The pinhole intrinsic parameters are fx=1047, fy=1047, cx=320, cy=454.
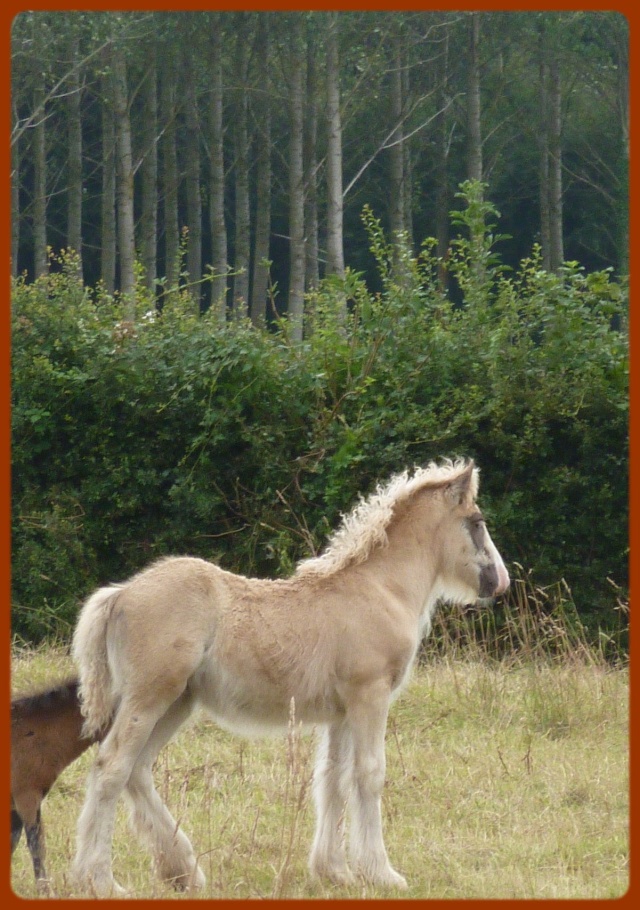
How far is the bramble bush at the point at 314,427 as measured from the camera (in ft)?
32.7

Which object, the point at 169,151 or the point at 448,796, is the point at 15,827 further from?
the point at 169,151

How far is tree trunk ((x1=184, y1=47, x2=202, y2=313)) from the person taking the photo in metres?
30.3

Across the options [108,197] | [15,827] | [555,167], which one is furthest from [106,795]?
[555,167]

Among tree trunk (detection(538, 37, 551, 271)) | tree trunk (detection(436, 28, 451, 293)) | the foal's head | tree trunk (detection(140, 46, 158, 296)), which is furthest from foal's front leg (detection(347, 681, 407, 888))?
tree trunk (detection(436, 28, 451, 293))

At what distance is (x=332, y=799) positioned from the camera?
5129mm

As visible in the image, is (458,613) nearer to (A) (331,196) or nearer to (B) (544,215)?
(A) (331,196)

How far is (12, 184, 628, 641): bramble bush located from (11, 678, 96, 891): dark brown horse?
474 cm

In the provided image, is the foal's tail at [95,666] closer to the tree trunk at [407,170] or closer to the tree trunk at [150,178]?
the tree trunk at [150,178]

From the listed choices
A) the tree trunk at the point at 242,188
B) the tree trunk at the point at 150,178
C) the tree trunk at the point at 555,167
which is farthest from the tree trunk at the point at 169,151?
the tree trunk at the point at 555,167

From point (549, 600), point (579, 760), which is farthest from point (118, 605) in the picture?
point (549, 600)

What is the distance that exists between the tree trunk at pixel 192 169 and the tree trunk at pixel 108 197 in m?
2.26

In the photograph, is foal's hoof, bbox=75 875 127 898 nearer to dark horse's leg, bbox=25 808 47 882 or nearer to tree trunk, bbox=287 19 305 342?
dark horse's leg, bbox=25 808 47 882

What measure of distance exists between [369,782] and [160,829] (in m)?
0.97

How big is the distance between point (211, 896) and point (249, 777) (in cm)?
179
